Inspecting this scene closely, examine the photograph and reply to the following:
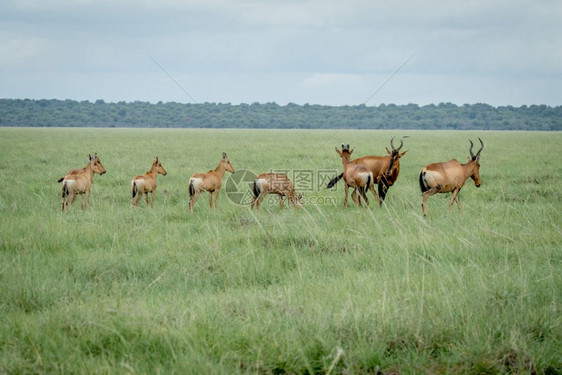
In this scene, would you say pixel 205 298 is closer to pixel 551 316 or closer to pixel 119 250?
pixel 119 250

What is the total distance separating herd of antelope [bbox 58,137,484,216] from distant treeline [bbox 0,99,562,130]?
384 ft

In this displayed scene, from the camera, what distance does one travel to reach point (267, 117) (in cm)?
13988

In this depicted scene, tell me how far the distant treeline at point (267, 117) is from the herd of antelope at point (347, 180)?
4603 inches

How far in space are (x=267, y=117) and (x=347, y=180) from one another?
130 metres

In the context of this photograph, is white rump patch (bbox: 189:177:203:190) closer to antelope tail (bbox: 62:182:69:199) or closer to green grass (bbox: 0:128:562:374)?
green grass (bbox: 0:128:562:374)

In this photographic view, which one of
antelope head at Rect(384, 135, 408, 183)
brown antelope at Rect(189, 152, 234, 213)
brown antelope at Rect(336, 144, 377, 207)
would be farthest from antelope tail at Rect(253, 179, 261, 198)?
antelope head at Rect(384, 135, 408, 183)

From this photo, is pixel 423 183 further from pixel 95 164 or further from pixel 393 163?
pixel 95 164

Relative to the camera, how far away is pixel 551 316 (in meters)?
4.48

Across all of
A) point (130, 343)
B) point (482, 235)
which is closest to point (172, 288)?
point (130, 343)

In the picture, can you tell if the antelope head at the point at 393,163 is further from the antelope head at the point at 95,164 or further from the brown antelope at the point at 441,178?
the antelope head at the point at 95,164

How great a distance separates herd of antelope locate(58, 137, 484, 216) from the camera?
10008mm

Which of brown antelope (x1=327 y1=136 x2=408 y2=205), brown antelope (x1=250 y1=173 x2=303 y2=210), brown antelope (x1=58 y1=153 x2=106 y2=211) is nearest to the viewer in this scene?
brown antelope (x1=58 y1=153 x2=106 y2=211)

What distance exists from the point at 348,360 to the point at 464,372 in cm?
81

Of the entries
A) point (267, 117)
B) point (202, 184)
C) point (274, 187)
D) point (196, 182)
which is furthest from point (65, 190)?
point (267, 117)
